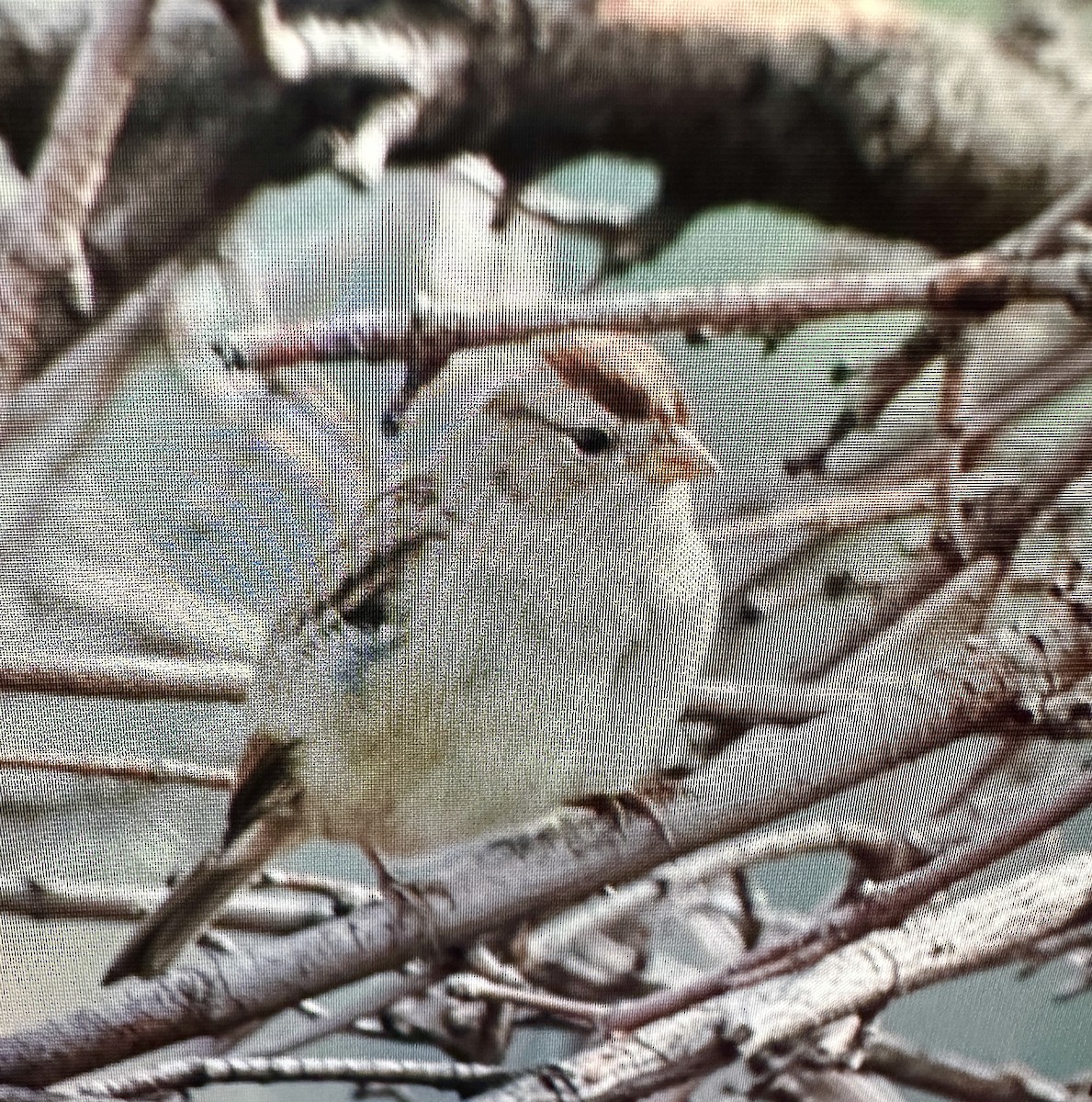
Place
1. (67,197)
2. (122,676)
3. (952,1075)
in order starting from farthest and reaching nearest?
(952,1075)
(122,676)
(67,197)

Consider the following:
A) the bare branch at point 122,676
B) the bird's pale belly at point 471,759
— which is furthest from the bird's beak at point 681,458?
the bare branch at point 122,676

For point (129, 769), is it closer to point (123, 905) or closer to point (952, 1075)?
point (123, 905)

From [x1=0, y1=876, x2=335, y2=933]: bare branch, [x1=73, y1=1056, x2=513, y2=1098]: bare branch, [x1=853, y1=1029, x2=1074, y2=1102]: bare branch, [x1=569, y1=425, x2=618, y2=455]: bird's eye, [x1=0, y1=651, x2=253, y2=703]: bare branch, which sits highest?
[x1=569, y1=425, x2=618, y2=455]: bird's eye

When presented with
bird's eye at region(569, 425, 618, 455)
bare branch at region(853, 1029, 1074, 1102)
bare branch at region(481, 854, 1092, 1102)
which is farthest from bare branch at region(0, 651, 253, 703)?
bare branch at region(853, 1029, 1074, 1102)

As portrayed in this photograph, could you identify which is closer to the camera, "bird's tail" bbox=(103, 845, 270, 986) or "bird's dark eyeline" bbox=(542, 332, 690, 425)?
"bird's dark eyeline" bbox=(542, 332, 690, 425)

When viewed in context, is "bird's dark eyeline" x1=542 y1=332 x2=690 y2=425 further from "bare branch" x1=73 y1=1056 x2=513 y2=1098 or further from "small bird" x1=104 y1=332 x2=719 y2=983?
"bare branch" x1=73 y1=1056 x2=513 y2=1098

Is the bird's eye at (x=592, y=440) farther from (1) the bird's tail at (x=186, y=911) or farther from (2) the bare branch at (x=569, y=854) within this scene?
(1) the bird's tail at (x=186, y=911)

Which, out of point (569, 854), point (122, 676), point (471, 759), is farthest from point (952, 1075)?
point (122, 676)
